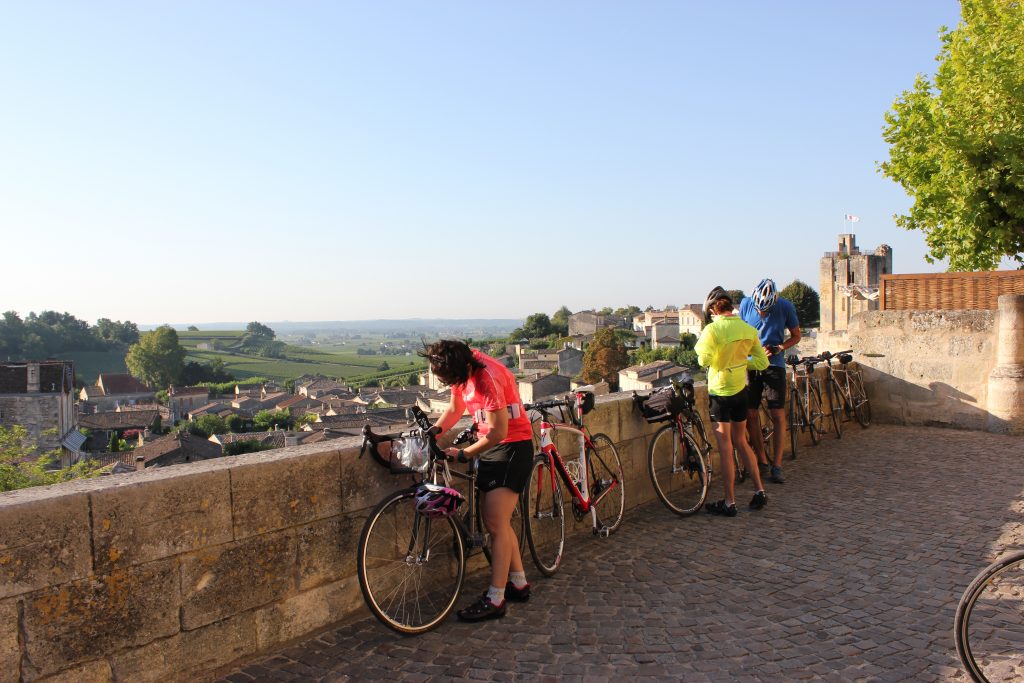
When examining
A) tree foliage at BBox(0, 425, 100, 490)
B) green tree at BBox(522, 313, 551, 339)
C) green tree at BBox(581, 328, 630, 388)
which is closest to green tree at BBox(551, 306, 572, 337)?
green tree at BBox(522, 313, 551, 339)

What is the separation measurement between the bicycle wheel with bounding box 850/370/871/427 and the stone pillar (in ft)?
4.93

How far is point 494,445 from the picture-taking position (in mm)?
4023

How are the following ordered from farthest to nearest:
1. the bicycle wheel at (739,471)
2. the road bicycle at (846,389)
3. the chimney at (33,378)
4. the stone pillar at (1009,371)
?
the chimney at (33,378) → the road bicycle at (846,389) → the stone pillar at (1009,371) → the bicycle wheel at (739,471)

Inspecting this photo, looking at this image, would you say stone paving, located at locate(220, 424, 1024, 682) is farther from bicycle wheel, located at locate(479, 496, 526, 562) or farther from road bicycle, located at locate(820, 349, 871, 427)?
road bicycle, located at locate(820, 349, 871, 427)

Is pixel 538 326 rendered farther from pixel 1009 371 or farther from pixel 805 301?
pixel 1009 371

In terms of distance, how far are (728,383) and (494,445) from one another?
→ 9.01ft

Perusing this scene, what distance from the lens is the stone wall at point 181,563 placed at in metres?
2.87

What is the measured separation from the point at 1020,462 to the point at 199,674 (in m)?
8.09

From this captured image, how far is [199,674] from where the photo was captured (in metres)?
3.34

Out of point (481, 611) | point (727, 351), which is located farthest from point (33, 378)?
point (481, 611)

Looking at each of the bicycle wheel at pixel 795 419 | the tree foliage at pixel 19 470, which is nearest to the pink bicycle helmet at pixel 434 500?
the bicycle wheel at pixel 795 419

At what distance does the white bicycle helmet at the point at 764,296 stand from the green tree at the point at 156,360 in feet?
537

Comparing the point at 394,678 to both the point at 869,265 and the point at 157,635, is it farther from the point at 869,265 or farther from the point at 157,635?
the point at 869,265

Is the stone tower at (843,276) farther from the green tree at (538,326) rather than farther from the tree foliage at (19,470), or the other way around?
the green tree at (538,326)
